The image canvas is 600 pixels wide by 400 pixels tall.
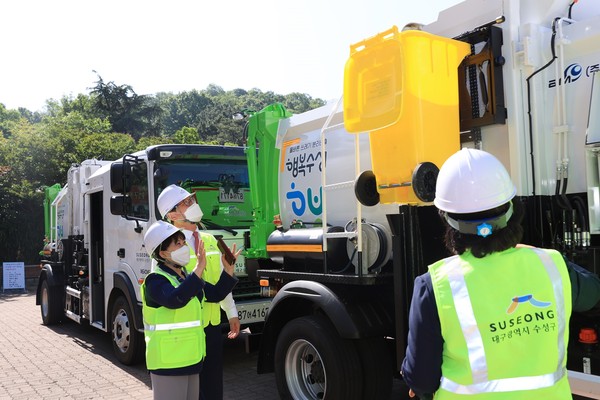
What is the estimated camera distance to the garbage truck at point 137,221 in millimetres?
6023

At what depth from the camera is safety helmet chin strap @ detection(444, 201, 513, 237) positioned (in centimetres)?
163

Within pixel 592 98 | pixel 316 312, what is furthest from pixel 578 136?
pixel 316 312

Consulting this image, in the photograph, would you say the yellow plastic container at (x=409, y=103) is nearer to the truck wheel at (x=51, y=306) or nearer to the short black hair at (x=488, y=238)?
the short black hair at (x=488, y=238)

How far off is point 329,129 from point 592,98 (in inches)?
72.8

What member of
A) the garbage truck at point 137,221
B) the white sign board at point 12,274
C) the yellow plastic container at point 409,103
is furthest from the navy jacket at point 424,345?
the white sign board at point 12,274

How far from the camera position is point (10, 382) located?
231 inches

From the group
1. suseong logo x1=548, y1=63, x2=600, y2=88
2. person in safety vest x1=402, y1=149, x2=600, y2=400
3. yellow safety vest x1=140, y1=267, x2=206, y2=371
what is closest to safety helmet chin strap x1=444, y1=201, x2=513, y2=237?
person in safety vest x1=402, y1=149, x2=600, y2=400

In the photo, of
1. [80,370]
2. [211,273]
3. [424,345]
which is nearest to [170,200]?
[211,273]

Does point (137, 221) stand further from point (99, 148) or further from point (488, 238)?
point (99, 148)

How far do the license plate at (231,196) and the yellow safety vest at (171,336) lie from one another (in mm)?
3503

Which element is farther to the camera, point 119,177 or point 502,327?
point 119,177

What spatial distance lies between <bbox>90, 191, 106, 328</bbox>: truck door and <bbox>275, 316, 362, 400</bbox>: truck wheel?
13.4 ft

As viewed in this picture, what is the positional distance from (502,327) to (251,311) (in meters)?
4.55

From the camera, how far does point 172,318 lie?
301 cm
